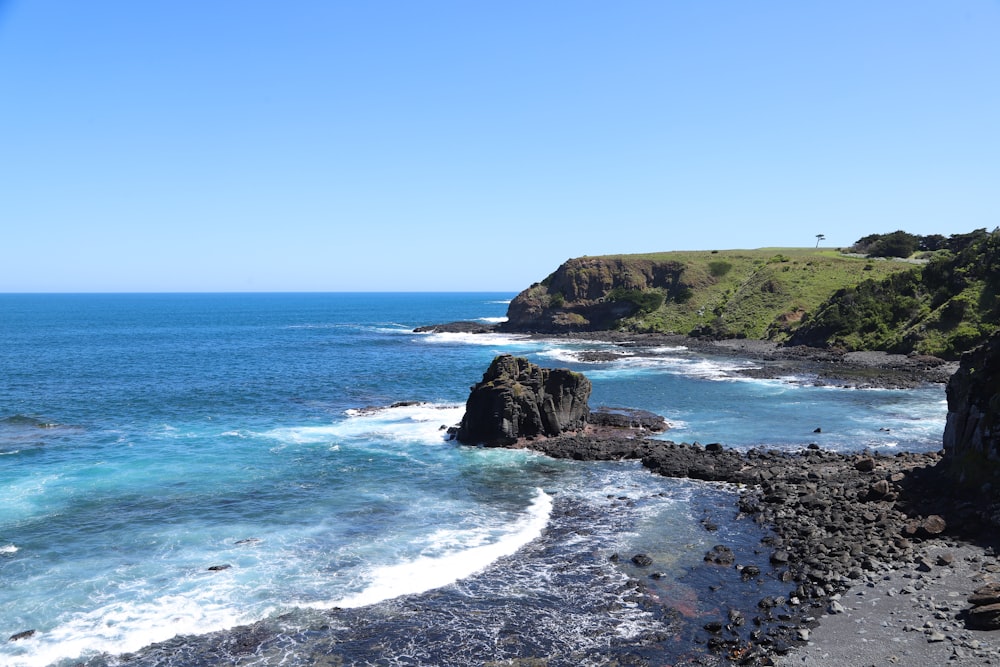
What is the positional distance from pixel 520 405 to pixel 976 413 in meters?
26.9

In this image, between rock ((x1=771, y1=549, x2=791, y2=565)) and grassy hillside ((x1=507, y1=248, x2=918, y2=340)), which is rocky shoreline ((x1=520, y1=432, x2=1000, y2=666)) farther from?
grassy hillside ((x1=507, y1=248, x2=918, y2=340))

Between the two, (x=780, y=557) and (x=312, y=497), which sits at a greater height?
(x=780, y=557)

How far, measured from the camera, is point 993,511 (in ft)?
95.2

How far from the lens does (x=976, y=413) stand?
111 ft

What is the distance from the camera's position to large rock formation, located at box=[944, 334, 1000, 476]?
32.0 meters

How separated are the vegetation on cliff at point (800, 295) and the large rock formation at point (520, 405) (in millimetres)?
54981

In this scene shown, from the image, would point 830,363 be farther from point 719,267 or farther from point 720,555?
point 720,555

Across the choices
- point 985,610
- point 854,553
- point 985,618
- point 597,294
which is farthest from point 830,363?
point 985,618

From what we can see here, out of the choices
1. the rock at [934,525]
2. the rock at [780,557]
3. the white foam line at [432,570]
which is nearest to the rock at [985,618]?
the rock at [780,557]

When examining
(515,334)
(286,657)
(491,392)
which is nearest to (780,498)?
(491,392)

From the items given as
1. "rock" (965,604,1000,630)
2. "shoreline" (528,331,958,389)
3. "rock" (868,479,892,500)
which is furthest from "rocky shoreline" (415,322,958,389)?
"rock" (965,604,1000,630)

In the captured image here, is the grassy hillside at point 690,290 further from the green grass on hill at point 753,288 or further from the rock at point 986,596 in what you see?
the rock at point 986,596

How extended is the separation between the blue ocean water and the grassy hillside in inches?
1689

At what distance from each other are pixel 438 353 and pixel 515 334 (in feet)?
112
